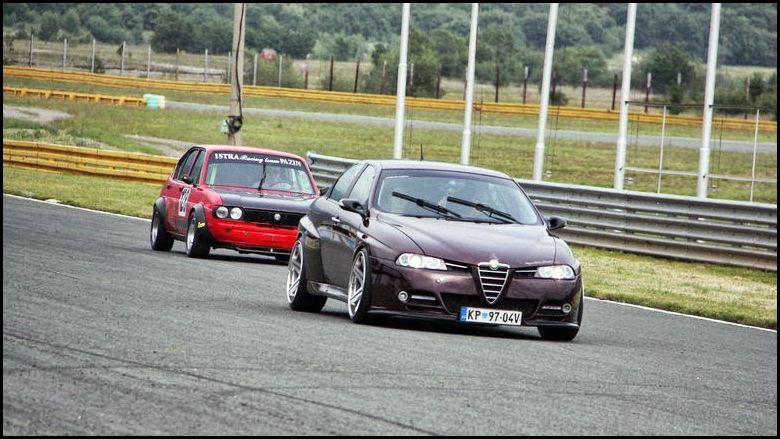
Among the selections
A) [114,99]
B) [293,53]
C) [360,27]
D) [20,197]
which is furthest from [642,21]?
[20,197]

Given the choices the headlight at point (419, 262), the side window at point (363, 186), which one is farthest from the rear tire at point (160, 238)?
the headlight at point (419, 262)

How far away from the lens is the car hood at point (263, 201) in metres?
18.5

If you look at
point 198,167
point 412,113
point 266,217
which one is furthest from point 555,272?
point 412,113

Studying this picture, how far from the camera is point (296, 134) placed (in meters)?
53.5

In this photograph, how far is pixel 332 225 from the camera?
13.3 m

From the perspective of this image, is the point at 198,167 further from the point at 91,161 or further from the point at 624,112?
the point at 91,161

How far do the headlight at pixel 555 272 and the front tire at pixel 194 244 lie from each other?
7.26 meters

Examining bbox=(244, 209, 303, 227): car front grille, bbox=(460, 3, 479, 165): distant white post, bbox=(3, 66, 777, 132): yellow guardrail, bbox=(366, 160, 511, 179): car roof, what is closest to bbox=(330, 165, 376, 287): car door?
bbox=(366, 160, 511, 179): car roof

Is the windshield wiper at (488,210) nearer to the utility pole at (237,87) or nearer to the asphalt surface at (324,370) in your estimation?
the asphalt surface at (324,370)

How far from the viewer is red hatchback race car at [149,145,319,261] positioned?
1836 cm

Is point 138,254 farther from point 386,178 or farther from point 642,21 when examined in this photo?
point 642,21

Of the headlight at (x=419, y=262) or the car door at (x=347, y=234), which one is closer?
the headlight at (x=419, y=262)

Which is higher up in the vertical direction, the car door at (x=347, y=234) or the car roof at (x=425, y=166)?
the car roof at (x=425, y=166)

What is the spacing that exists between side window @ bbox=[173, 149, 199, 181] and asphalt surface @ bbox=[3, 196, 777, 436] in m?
4.96
